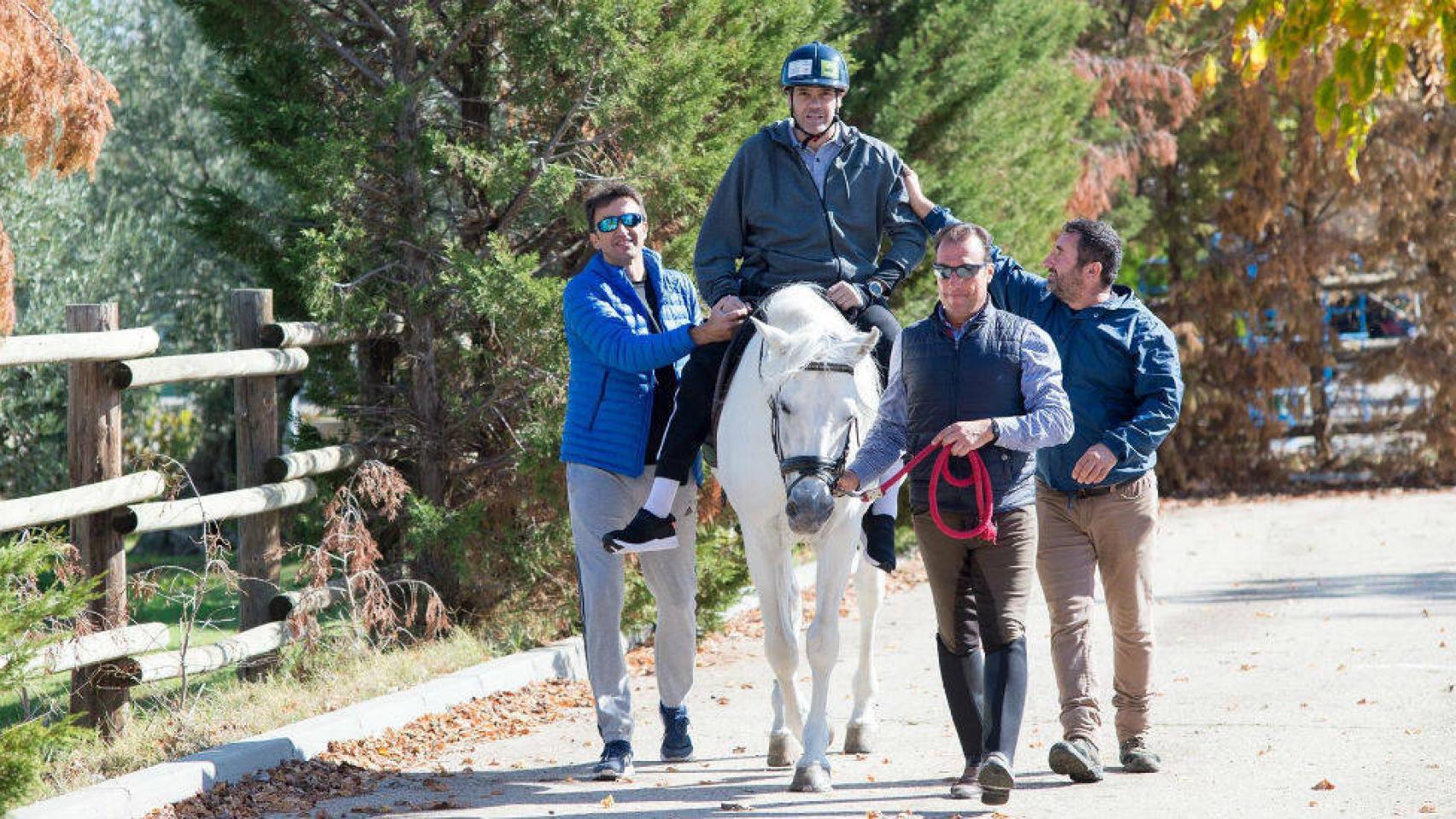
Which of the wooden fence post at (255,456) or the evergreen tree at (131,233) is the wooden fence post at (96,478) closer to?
the wooden fence post at (255,456)

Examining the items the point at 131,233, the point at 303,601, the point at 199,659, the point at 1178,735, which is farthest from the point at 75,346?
the point at 131,233

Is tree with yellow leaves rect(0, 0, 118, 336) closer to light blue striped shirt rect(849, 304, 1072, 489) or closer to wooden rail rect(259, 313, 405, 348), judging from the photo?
wooden rail rect(259, 313, 405, 348)

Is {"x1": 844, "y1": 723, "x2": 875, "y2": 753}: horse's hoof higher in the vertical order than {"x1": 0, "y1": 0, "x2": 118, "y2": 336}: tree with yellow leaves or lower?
lower

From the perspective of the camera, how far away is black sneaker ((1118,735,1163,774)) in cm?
678

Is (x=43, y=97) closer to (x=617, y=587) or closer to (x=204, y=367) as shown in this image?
(x=204, y=367)

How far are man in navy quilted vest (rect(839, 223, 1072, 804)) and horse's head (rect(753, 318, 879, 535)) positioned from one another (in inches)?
4.4

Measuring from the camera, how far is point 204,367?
8664 mm

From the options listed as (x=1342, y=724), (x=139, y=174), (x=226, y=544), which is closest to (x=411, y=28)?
(x=226, y=544)

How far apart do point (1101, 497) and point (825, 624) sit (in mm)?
1234

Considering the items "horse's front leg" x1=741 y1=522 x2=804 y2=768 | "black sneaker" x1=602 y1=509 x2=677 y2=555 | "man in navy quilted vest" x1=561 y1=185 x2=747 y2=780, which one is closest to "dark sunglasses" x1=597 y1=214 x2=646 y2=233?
"man in navy quilted vest" x1=561 y1=185 x2=747 y2=780

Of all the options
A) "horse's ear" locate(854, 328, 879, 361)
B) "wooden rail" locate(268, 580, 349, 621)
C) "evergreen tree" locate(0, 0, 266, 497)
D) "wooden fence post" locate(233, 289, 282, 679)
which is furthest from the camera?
"evergreen tree" locate(0, 0, 266, 497)

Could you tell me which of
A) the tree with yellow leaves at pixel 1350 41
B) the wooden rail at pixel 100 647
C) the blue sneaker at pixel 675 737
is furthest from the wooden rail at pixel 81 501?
the tree with yellow leaves at pixel 1350 41

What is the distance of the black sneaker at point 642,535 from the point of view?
22.9ft

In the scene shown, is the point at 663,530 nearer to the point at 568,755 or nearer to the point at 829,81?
the point at 568,755
